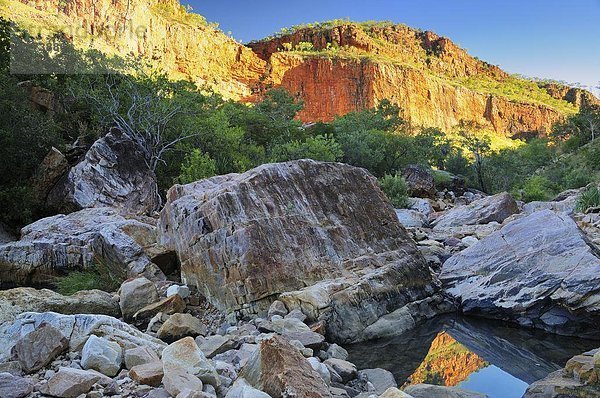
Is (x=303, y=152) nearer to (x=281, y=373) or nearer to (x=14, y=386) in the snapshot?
(x=281, y=373)

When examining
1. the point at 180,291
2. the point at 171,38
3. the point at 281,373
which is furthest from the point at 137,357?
the point at 171,38

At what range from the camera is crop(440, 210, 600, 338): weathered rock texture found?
6.36m

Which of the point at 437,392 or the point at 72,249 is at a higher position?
the point at 72,249

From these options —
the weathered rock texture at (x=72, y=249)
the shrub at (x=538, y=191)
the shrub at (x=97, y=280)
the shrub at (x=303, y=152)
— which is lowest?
the shrub at (x=97, y=280)

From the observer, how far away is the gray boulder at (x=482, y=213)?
14.4 meters

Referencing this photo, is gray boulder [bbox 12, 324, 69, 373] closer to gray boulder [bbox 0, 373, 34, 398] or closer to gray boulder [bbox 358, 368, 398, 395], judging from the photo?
gray boulder [bbox 0, 373, 34, 398]

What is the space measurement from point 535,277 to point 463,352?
→ 189cm

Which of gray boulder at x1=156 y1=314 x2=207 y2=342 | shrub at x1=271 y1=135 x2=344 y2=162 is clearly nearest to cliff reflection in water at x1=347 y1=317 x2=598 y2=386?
gray boulder at x1=156 y1=314 x2=207 y2=342

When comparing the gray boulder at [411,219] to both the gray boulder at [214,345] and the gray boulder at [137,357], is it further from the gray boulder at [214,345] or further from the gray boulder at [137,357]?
the gray boulder at [137,357]

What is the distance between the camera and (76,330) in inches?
179

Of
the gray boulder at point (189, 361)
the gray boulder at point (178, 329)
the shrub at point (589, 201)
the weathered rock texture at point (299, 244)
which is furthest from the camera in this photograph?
the shrub at point (589, 201)

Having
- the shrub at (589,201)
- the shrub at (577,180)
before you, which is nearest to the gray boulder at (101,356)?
the shrub at (589,201)

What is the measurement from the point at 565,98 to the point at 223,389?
122m

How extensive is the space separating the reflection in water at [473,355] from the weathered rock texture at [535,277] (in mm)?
280
